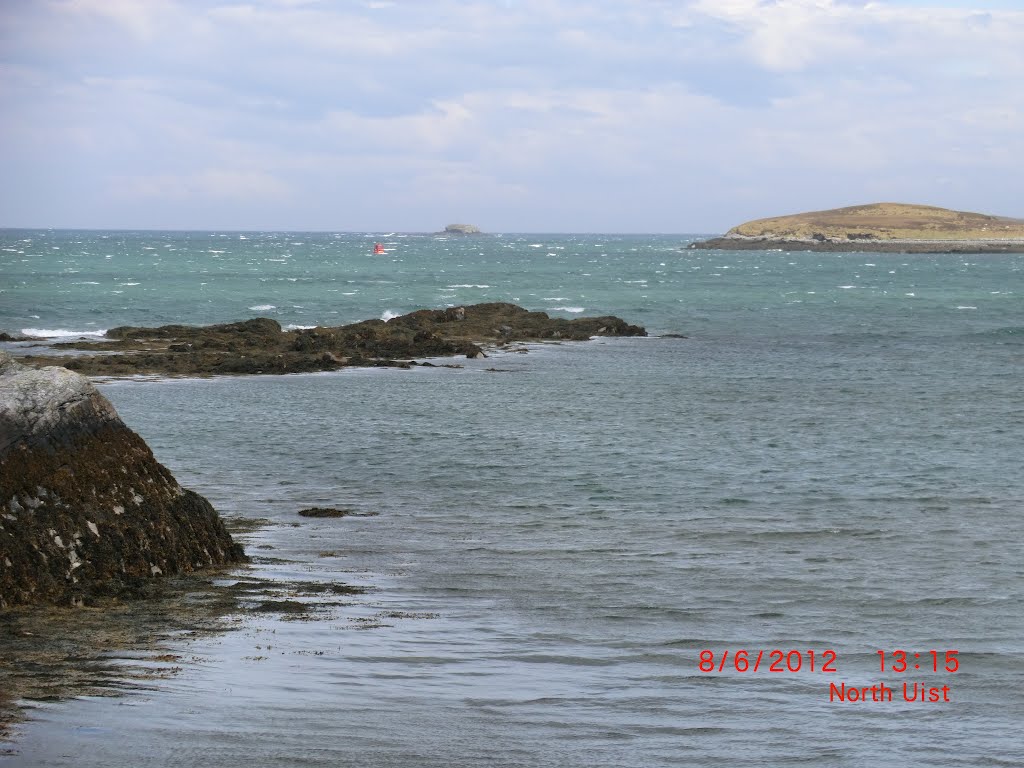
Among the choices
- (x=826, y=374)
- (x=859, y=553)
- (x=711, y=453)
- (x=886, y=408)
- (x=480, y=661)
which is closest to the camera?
(x=480, y=661)

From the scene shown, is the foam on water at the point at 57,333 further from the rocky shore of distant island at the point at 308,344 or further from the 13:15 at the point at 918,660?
the 13:15 at the point at 918,660

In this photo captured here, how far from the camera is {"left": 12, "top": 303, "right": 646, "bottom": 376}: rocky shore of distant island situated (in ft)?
120

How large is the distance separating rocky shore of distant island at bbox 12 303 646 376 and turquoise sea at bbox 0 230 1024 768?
8.07 ft

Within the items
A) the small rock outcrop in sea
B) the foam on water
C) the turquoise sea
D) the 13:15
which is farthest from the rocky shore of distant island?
the 13:15

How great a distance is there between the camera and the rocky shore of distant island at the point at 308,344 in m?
36.7

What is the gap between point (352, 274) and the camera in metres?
116

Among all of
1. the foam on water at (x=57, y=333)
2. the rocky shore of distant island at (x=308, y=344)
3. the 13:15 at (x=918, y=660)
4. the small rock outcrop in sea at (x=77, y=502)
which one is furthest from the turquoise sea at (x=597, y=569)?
the foam on water at (x=57, y=333)

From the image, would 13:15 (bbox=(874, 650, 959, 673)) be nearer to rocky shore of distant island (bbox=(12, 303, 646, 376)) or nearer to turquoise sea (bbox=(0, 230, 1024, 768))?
turquoise sea (bbox=(0, 230, 1024, 768))

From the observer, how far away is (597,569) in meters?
13.1

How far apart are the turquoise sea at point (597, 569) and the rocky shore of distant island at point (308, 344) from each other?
2.46 meters

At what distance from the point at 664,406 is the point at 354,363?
42.5 ft

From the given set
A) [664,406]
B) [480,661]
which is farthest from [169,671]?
[664,406]

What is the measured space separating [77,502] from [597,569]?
5.18 metres

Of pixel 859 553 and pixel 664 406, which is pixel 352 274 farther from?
pixel 859 553
